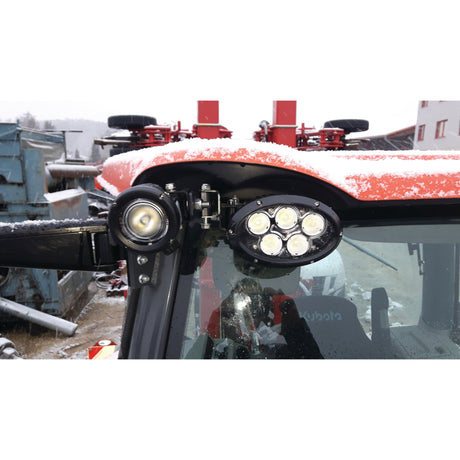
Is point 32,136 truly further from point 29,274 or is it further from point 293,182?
point 293,182

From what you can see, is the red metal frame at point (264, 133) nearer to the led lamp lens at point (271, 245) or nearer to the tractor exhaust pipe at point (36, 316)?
the tractor exhaust pipe at point (36, 316)

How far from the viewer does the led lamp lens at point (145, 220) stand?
1.00m

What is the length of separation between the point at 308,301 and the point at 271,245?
30 centimetres

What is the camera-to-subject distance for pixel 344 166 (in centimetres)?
108

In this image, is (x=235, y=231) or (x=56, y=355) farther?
(x=56, y=355)

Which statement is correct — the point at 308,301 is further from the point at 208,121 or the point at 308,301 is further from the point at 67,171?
the point at 67,171

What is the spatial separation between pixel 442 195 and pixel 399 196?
0.42 feet

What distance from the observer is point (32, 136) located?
571 centimetres

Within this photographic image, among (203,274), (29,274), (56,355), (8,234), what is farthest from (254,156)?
(29,274)

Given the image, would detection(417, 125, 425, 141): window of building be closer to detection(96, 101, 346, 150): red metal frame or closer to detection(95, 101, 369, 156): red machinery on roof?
detection(95, 101, 369, 156): red machinery on roof

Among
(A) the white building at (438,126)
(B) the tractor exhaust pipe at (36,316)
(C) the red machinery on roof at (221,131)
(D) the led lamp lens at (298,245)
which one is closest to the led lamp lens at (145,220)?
(D) the led lamp lens at (298,245)

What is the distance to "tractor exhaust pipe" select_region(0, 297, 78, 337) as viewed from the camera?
537 cm

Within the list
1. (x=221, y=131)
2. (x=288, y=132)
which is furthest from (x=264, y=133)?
(x=221, y=131)

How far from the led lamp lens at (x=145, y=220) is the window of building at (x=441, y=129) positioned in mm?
19834
